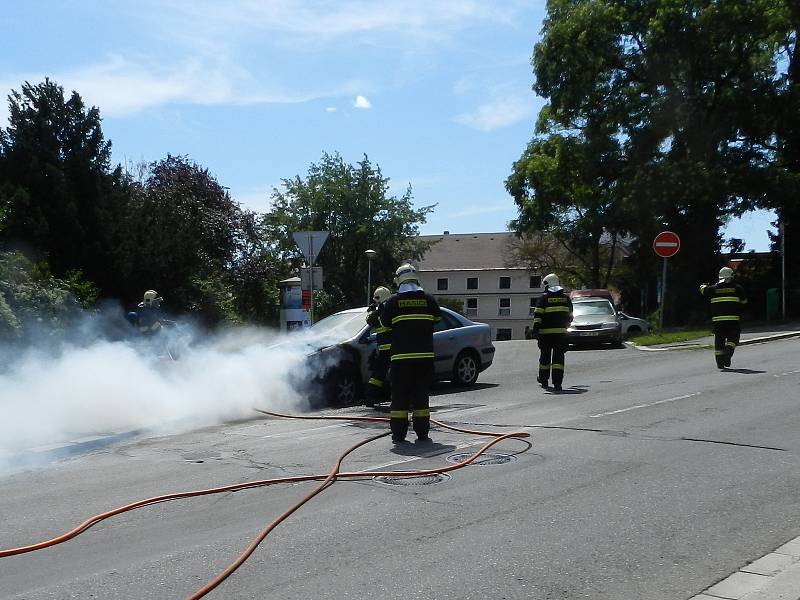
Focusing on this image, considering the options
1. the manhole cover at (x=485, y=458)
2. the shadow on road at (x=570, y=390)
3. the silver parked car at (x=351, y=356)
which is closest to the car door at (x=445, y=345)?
the silver parked car at (x=351, y=356)

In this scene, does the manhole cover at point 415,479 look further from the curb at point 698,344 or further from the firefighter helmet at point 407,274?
the curb at point 698,344

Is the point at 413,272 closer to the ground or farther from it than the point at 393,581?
farther from it

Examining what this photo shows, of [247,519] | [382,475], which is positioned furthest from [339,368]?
[247,519]

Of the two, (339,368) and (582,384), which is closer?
(339,368)

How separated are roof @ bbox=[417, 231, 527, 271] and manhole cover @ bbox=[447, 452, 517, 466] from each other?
77145mm

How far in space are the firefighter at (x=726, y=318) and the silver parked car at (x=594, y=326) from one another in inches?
325

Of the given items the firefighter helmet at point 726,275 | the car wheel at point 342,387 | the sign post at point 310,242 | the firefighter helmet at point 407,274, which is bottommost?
the car wheel at point 342,387

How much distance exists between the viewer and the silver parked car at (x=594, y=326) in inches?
992

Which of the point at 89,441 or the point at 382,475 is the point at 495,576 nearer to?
the point at 382,475

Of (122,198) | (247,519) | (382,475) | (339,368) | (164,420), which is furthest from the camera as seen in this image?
(122,198)

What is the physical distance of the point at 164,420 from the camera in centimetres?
1138

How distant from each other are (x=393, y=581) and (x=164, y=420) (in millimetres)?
7193

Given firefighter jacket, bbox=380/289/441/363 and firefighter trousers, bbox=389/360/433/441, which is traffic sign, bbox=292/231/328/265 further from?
firefighter trousers, bbox=389/360/433/441

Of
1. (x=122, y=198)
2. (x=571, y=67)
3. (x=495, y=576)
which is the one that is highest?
(x=571, y=67)
